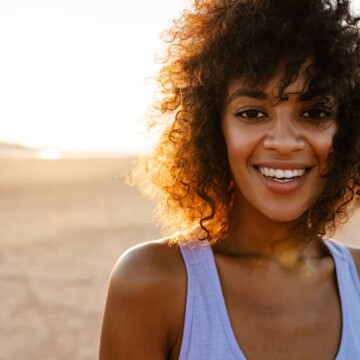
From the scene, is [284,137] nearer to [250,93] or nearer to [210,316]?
[250,93]

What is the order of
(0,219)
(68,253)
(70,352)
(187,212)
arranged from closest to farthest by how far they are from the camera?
(187,212)
(70,352)
(68,253)
(0,219)

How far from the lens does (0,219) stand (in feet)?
48.0

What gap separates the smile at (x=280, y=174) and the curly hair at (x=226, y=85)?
0.20 metres

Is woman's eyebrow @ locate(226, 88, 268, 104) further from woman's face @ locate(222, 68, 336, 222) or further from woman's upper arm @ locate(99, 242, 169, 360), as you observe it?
woman's upper arm @ locate(99, 242, 169, 360)

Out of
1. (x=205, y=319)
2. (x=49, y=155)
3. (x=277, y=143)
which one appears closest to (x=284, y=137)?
(x=277, y=143)

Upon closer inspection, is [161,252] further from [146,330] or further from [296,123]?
[296,123]

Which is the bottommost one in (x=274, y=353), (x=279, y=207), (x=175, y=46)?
(x=274, y=353)

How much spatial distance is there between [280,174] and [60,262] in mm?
7448

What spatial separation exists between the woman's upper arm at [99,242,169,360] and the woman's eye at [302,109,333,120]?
0.76 metres

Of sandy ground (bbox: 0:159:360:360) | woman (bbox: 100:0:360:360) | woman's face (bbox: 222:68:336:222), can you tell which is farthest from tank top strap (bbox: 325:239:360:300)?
sandy ground (bbox: 0:159:360:360)

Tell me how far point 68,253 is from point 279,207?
8.04m

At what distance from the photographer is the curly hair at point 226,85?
2424 millimetres

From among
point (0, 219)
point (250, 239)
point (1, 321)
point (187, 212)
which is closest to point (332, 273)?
point (250, 239)

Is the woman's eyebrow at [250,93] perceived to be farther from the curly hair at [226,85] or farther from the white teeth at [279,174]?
the white teeth at [279,174]
